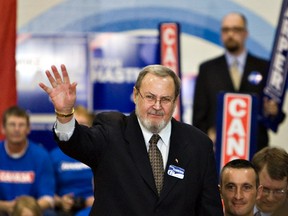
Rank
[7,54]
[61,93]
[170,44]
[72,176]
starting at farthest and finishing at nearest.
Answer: [170,44] < [72,176] < [7,54] < [61,93]

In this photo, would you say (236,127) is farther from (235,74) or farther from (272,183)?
(235,74)

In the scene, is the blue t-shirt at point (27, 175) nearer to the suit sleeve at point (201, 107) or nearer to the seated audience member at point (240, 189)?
the suit sleeve at point (201, 107)

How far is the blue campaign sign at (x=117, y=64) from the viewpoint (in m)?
9.03

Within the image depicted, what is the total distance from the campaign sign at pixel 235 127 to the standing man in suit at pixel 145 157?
1419 mm

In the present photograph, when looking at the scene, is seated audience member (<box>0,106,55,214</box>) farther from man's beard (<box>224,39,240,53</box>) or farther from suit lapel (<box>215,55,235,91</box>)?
man's beard (<box>224,39,240,53</box>)

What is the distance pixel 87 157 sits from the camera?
14.9 feet

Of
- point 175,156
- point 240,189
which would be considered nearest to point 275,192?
point 240,189

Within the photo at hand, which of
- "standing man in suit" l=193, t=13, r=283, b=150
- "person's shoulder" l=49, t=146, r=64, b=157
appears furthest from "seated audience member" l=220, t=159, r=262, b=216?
"person's shoulder" l=49, t=146, r=64, b=157

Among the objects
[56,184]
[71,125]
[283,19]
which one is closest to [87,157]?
[71,125]

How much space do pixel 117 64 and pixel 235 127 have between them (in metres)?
3.09

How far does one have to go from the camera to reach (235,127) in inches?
243

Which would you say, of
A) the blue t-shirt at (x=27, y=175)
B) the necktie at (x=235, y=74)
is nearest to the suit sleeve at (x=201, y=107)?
the necktie at (x=235, y=74)

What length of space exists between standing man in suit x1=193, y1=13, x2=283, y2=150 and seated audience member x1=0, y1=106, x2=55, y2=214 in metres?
1.34

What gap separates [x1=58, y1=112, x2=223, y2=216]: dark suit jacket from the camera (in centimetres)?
457
